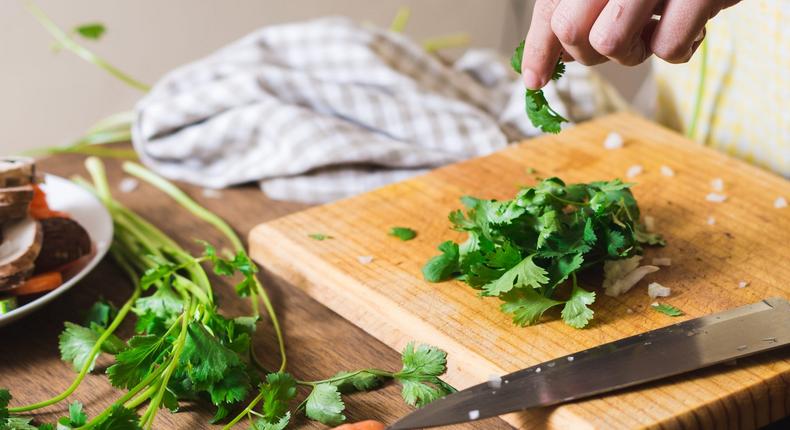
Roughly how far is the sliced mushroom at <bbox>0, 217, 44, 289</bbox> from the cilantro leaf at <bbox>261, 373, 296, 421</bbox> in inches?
16.7

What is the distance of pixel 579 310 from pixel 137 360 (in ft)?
2.00

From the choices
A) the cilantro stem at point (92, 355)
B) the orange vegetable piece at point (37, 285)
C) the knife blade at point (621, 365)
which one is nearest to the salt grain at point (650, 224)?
the knife blade at point (621, 365)

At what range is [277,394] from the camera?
1144 mm

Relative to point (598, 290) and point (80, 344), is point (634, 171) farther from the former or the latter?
point (80, 344)

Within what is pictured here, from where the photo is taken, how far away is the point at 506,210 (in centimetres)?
129

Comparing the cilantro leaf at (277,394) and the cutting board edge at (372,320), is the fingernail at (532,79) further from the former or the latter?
the cilantro leaf at (277,394)

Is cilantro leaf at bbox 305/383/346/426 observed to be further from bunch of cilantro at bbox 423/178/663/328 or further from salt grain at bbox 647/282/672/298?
salt grain at bbox 647/282/672/298

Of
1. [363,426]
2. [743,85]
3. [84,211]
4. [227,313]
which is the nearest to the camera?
[363,426]

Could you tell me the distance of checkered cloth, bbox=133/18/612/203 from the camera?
1828 millimetres

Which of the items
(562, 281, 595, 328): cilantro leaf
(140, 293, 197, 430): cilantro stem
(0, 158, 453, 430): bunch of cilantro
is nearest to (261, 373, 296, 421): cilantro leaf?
(0, 158, 453, 430): bunch of cilantro

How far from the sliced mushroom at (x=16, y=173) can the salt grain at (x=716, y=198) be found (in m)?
1.19

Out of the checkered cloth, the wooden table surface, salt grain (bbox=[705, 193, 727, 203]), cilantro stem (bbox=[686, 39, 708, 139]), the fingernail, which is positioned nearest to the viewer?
the wooden table surface

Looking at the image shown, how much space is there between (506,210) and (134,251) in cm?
70

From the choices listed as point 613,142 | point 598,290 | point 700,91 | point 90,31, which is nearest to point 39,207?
point 90,31
